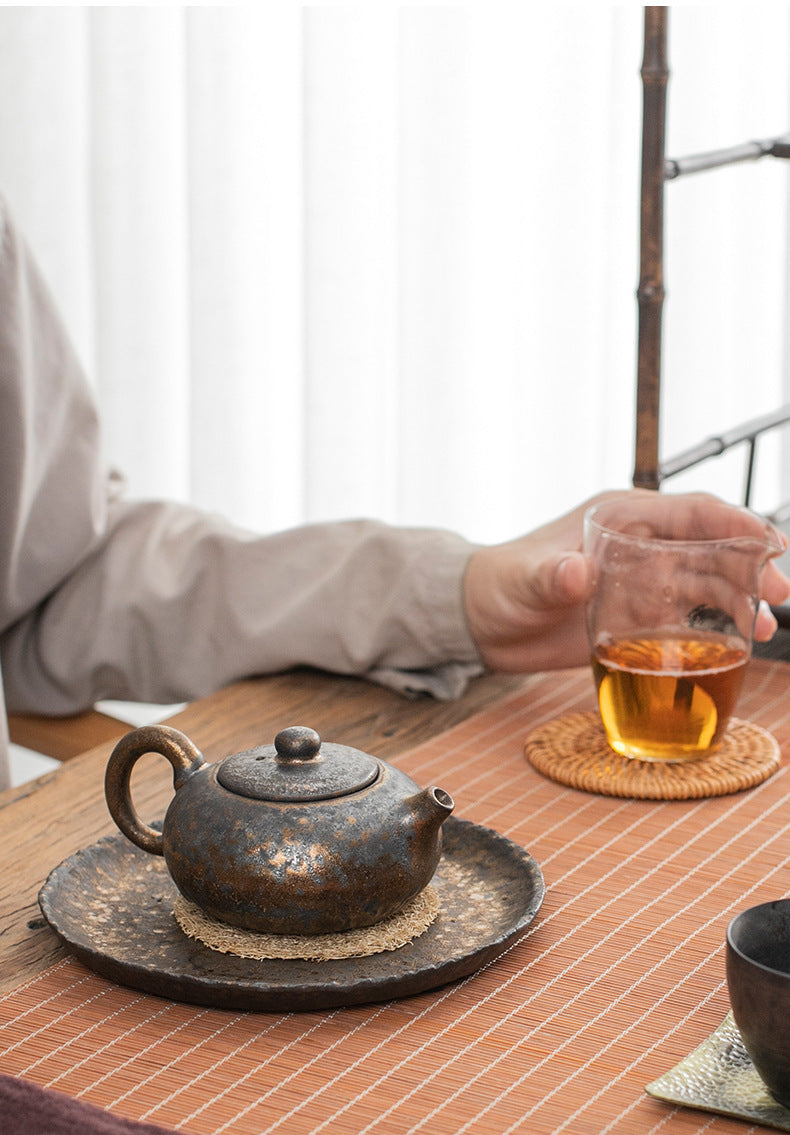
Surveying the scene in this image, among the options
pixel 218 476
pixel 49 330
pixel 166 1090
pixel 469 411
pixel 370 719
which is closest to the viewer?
pixel 166 1090

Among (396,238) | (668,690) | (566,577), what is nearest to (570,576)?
(566,577)

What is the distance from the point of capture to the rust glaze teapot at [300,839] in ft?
1.56

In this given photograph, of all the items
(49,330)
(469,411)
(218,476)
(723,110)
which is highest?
(723,110)

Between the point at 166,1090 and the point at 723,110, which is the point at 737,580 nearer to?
the point at 166,1090

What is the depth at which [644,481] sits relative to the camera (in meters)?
0.86

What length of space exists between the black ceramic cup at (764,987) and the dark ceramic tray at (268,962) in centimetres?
10

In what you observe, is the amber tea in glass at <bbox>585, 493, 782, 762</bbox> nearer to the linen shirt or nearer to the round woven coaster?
the round woven coaster

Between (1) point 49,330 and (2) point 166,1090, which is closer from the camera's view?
(2) point 166,1090

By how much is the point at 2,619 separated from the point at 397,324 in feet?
2.60

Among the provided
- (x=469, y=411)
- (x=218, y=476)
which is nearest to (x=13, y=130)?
(x=218, y=476)

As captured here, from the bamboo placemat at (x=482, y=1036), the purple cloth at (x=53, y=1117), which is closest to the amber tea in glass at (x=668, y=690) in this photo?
the bamboo placemat at (x=482, y=1036)

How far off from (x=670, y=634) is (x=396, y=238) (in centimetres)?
107

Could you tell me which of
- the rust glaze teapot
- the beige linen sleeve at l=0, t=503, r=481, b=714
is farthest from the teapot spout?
the beige linen sleeve at l=0, t=503, r=481, b=714

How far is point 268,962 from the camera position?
18.9 inches
